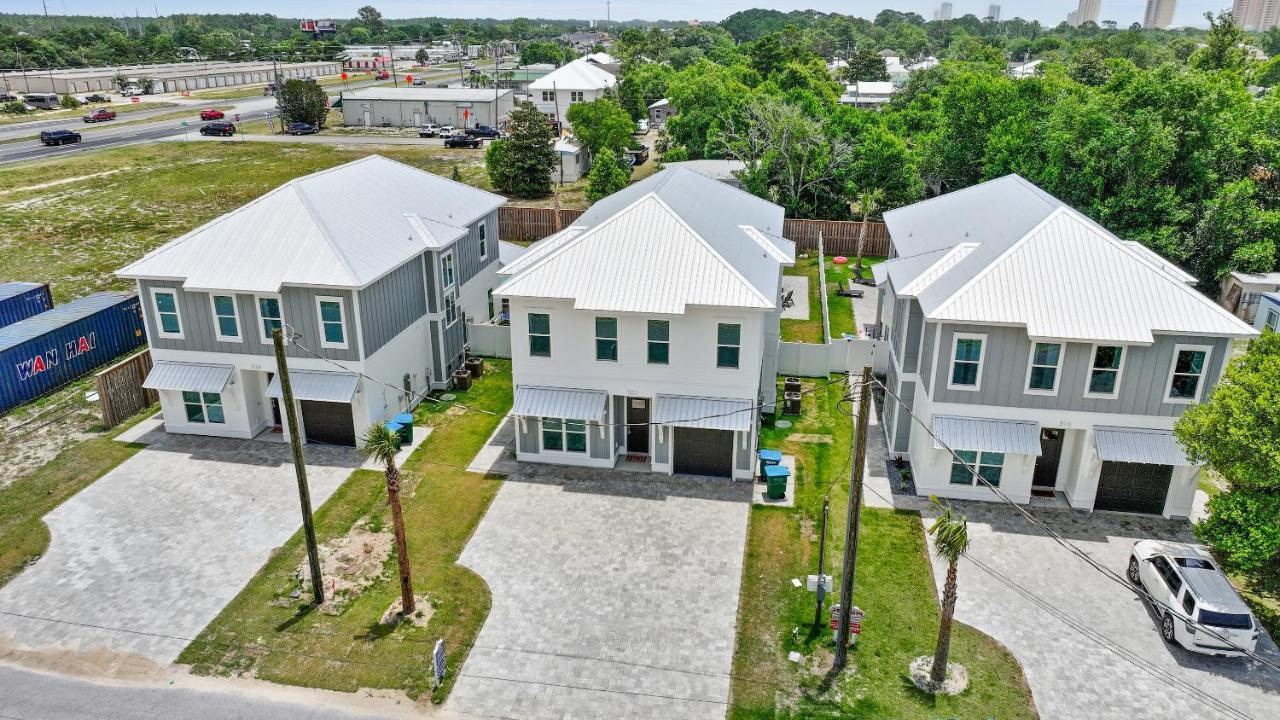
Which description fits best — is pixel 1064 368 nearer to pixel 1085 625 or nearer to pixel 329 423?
pixel 1085 625

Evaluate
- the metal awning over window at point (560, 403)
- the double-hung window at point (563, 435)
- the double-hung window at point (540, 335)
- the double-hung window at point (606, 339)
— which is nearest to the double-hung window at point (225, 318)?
the metal awning over window at point (560, 403)

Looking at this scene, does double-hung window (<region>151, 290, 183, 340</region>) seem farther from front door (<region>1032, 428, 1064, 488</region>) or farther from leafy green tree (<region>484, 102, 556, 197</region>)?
leafy green tree (<region>484, 102, 556, 197</region>)

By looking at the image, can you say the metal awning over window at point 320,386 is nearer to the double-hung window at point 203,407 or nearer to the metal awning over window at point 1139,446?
the double-hung window at point 203,407

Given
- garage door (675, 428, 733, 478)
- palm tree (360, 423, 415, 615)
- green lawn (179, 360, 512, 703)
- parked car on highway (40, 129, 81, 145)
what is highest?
parked car on highway (40, 129, 81, 145)

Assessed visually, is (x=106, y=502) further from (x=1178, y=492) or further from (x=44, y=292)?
(x=1178, y=492)

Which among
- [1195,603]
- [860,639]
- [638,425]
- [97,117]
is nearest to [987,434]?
[1195,603]

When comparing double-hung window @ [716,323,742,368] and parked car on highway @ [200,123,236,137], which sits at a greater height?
parked car on highway @ [200,123,236,137]

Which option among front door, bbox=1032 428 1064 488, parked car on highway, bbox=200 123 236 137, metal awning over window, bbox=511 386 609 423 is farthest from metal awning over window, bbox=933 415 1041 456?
parked car on highway, bbox=200 123 236 137

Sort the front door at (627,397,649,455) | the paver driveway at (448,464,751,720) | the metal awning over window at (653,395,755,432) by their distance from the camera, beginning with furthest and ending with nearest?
the front door at (627,397,649,455)
the metal awning over window at (653,395,755,432)
the paver driveway at (448,464,751,720)
